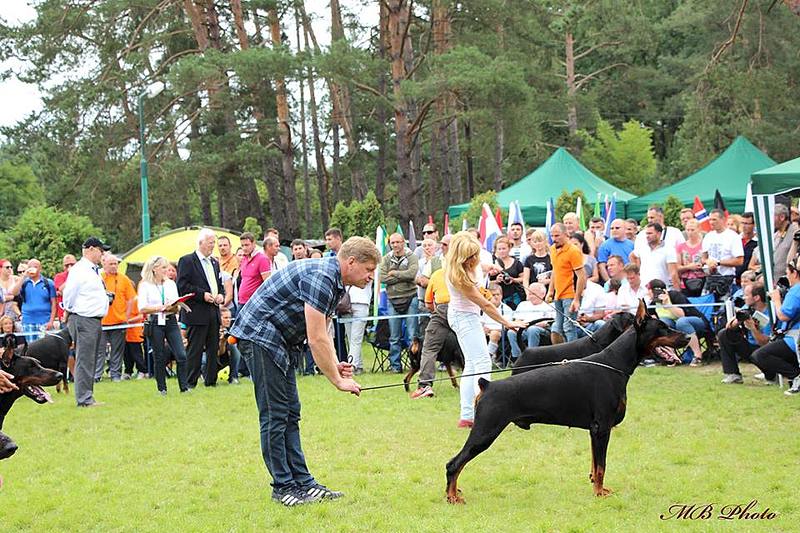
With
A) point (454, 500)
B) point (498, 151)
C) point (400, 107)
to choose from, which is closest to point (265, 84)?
point (400, 107)

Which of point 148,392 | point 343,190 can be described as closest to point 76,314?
point 148,392

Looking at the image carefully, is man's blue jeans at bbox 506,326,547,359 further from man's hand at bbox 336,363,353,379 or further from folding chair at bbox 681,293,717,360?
man's hand at bbox 336,363,353,379

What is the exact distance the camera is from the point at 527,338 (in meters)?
11.9

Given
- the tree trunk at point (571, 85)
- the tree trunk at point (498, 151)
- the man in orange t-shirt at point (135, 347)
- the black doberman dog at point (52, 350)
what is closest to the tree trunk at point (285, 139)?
the tree trunk at point (498, 151)

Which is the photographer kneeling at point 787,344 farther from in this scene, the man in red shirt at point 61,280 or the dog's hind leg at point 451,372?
the man in red shirt at point 61,280

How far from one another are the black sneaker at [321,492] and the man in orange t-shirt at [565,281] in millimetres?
4904

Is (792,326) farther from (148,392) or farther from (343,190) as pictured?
(343,190)

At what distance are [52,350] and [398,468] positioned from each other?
641cm

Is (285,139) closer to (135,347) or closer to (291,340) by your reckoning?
(135,347)

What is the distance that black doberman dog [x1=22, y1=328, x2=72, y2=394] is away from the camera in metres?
11.3

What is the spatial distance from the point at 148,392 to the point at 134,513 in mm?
5897

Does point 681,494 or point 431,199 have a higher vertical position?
point 431,199

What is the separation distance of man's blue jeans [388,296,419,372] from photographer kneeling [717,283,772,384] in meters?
4.00

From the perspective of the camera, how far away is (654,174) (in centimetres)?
4197
